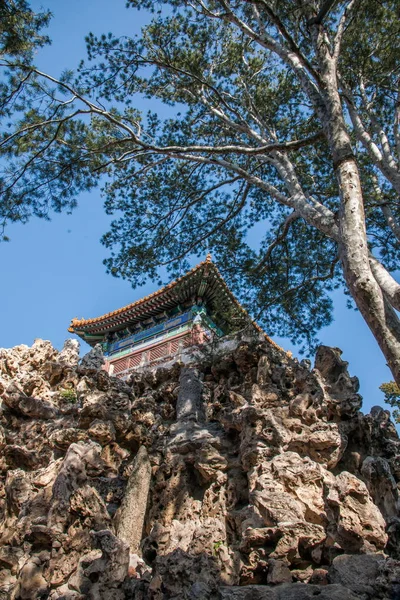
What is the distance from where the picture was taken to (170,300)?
16141mm

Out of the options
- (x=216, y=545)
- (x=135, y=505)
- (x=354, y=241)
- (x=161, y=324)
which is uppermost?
(x=161, y=324)

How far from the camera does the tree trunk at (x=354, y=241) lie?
3.92 m

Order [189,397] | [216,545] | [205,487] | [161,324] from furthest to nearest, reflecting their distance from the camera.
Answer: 1. [161,324]
2. [189,397]
3. [205,487]
4. [216,545]

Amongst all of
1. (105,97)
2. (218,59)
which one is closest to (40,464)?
(105,97)

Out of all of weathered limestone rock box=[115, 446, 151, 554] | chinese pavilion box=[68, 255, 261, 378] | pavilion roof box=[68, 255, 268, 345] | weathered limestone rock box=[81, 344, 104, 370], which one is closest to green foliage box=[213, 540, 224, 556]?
weathered limestone rock box=[115, 446, 151, 554]

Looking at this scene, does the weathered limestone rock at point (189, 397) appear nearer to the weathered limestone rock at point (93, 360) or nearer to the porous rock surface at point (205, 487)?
the porous rock surface at point (205, 487)

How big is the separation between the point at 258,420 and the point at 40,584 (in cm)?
334

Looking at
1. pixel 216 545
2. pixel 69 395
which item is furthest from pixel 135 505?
pixel 69 395

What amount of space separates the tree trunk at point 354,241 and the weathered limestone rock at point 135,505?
157 inches

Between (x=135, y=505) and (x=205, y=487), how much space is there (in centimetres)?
103

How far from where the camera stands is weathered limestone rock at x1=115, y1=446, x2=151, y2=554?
5.47 meters

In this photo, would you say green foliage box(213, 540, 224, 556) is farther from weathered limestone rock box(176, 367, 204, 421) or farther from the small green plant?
the small green plant

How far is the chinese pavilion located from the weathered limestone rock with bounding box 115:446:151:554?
747 cm

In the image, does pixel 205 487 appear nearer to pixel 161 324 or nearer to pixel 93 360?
pixel 93 360
